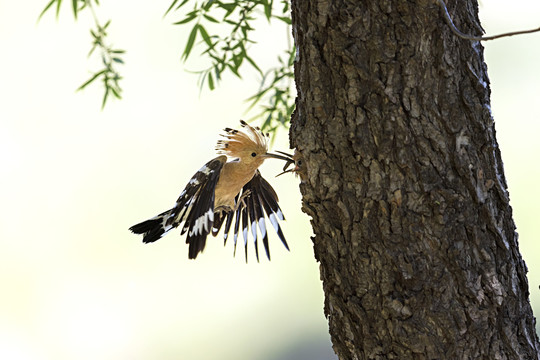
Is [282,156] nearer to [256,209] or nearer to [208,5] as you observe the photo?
[256,209]

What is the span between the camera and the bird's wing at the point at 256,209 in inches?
45.3

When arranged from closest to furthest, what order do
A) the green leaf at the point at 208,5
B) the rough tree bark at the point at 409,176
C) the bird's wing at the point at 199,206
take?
the rough tree bark at the point at 409,176 < the bird's wing at the point at 199,206 < the green leaf at the point at 208,5

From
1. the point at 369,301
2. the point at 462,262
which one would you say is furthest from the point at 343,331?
the point at 462,262

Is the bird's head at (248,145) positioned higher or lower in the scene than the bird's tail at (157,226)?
higher

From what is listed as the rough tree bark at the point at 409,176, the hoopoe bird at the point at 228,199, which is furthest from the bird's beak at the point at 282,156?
the rough tree bark at the point at 409,176

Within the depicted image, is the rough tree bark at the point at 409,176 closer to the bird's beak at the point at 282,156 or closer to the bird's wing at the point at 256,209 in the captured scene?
the bird's beak at the point at 282,156

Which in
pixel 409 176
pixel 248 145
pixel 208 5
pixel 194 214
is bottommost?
pixel 409 176

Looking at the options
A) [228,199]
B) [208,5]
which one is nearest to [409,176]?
[228,199]

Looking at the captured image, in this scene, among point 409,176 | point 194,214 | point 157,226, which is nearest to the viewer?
point 409,176

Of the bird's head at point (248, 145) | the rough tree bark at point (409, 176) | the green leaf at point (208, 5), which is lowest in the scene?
the rough tree bark at point (409, 176)

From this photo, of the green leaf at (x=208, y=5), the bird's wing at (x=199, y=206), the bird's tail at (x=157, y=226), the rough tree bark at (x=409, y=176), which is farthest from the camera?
the green leaf at (x=208, y=5)

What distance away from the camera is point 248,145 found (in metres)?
1.11

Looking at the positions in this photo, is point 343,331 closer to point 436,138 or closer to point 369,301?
point 369,301

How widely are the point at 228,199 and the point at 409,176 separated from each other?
0.41 m
